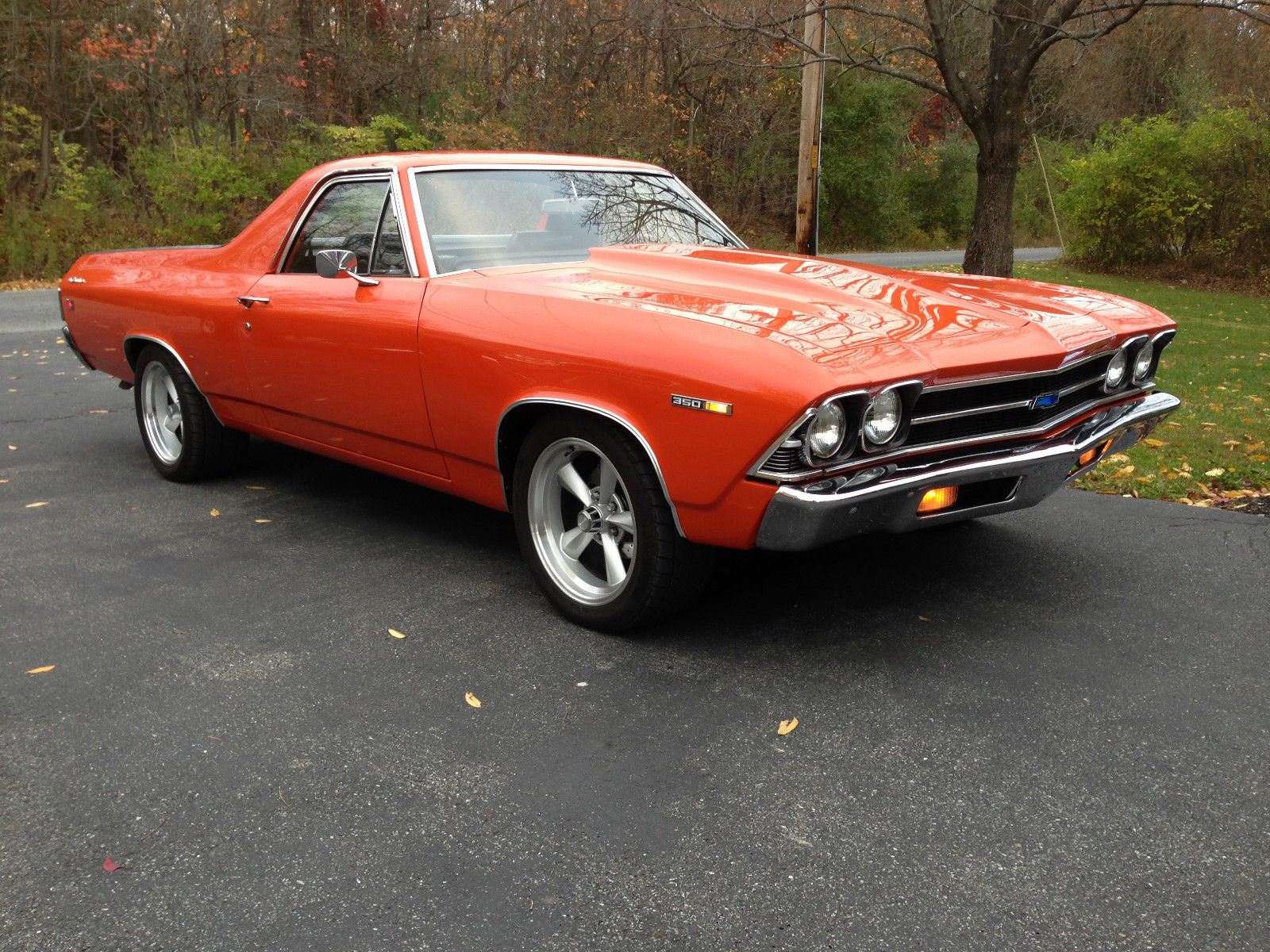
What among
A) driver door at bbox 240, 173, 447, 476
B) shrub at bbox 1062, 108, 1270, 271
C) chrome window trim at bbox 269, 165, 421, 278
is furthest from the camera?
shrub at bbox 1062, 108, 1270, 271

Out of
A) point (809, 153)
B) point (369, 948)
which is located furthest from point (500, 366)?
point (809, 153)

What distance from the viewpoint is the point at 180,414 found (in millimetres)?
5637

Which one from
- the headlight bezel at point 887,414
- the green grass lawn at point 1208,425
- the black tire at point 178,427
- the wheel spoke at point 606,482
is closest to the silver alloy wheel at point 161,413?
the black tire at point 178,427

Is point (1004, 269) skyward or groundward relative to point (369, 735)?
skyward

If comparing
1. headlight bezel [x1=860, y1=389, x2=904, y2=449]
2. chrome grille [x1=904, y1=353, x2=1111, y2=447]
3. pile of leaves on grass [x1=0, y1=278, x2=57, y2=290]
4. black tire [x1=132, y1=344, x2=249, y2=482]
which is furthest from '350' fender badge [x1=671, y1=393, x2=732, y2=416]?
pile of leaves on grass [x1=0, y1=278, x2=57, y2=290]

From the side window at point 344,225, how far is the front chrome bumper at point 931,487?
2.11 m

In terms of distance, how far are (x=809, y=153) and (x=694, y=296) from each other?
8.06 metres

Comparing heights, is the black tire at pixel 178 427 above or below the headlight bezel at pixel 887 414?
below

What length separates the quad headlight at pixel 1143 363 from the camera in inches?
159

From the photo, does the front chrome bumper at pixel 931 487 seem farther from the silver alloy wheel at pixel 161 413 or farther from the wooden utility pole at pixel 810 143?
the wooden utility pole at pixel 810 143

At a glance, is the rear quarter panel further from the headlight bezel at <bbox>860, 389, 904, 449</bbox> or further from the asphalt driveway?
the headlight bezel at <bbox>860, 389, 904, 449</bbox>

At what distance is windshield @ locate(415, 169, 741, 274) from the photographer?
4309mm

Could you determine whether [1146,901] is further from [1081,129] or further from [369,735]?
[1081,129]

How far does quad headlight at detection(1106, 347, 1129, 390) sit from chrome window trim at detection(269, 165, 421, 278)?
2.55 meters
